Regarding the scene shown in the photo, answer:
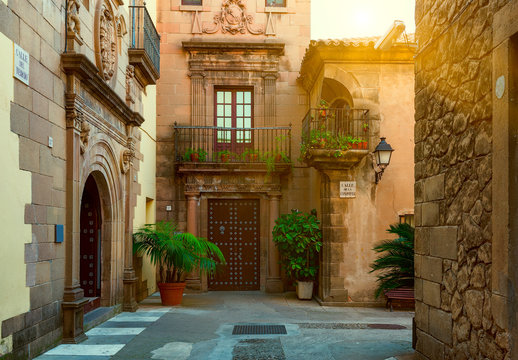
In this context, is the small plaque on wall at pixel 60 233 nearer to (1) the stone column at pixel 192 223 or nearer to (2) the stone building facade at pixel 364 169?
(2) the stone building facade at pixel 364 169

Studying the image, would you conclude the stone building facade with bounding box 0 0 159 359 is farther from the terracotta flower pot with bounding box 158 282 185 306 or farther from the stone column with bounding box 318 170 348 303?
the stone column with bounding box 318 170 348 303

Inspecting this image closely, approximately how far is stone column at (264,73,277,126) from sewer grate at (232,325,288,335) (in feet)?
20.7

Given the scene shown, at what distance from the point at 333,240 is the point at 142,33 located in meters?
5.58

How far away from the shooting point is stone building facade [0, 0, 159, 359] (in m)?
5.57

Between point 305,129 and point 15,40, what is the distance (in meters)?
7.72

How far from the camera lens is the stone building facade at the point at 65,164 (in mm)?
5574

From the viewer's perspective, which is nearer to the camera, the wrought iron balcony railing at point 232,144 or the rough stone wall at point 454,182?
the rough stone wall at point 454,182

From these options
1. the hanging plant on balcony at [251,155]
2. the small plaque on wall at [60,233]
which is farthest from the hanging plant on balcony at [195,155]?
the small plaque on wall at [60,233]

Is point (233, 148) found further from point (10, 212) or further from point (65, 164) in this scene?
point (10, 212)

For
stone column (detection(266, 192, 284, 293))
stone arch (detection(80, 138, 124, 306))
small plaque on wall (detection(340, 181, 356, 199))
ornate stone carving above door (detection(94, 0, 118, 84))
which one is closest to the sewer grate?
stone arch (detection(80, 138, 124, 306))

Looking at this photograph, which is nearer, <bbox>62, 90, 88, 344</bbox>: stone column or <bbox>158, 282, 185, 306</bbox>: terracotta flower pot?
<bbox>62, 90, 88, 344</bbox>: stone column

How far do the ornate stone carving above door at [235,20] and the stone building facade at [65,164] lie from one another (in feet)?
11.5

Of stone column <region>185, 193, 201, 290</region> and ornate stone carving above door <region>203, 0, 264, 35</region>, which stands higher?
ornate stone carving above door <region>203, 0, 264, 35</region>

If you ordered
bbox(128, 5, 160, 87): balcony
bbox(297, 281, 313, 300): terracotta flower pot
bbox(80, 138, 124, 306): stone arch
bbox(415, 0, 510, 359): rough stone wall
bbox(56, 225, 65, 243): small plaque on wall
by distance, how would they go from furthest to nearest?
bbox(297, 281, 313, 300): terracotta flower pot
bbox(128, 5, 160, 87): balcony
bbox(80, 138, 124, 306): stone arch
bbox(56, 225, 65, 243): small plaque on wall
bbox(415, 0, 510, 359): rough stone wall
